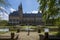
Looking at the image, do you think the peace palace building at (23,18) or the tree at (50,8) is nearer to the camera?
the tree at (50,8)

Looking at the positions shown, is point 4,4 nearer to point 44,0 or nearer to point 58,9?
point 44,0

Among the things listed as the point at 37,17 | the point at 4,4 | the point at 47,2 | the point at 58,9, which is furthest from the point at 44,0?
the point at 37,17

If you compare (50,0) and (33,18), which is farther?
(33,18)

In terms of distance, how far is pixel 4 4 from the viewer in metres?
22.4

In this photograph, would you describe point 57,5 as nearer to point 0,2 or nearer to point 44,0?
point 44,0

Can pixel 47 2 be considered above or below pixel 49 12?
above

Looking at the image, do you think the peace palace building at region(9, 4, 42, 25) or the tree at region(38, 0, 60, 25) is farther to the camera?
the peace palace building at region(9, 4, 42, 25)

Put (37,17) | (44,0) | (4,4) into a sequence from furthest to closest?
(37,17), (44,0), (4,4)

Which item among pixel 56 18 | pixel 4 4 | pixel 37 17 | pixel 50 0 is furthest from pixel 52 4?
pixel 37 17

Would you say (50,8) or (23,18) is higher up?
(23,18)

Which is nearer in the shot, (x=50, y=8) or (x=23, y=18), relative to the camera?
(x=50, y=8)

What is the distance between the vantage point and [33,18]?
110m

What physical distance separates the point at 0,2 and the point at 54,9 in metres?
7.36

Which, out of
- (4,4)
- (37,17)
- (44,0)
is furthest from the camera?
(37,17)
